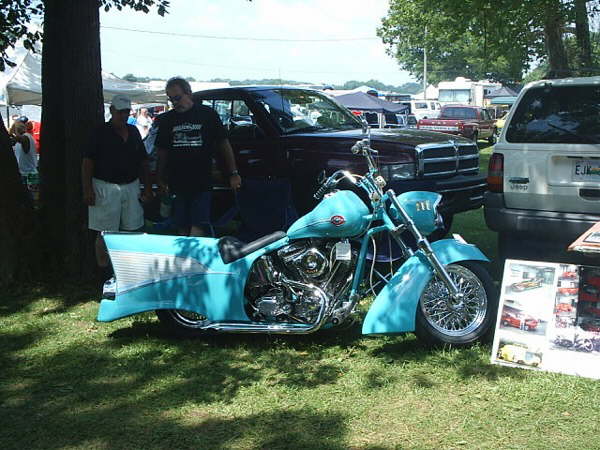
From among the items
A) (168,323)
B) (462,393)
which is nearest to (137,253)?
(168,323)

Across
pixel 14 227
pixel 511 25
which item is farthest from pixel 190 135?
pixel 511 25

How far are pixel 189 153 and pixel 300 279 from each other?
1.80m

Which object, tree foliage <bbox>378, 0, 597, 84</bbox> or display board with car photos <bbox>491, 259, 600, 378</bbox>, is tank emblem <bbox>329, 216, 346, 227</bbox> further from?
tree foliage <bbox>378, 0, 597, 84</bbox>

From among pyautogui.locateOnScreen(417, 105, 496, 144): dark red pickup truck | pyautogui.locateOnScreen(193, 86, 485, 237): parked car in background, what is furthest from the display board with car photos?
pyautogui.locateOnScreen(417, 105, 496, 144): dark red pickup truck

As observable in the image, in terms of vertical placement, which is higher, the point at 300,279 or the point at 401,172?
the point at 401,172

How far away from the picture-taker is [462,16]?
58.1 feet

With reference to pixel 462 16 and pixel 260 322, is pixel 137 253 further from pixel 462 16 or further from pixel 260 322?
pixel 462 16

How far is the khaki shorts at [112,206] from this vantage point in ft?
20.3

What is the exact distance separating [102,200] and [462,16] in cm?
1386

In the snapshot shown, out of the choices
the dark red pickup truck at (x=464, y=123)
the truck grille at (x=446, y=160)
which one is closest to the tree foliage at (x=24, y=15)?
the truck grille at (x=446, y=160)

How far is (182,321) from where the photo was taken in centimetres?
523

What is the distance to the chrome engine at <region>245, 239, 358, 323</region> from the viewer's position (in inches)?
189

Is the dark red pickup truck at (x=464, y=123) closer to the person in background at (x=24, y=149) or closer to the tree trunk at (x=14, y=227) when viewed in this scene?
the person in background at (x=24, y=149)

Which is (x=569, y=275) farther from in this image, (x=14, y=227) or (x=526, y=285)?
(x=14, y=227)
